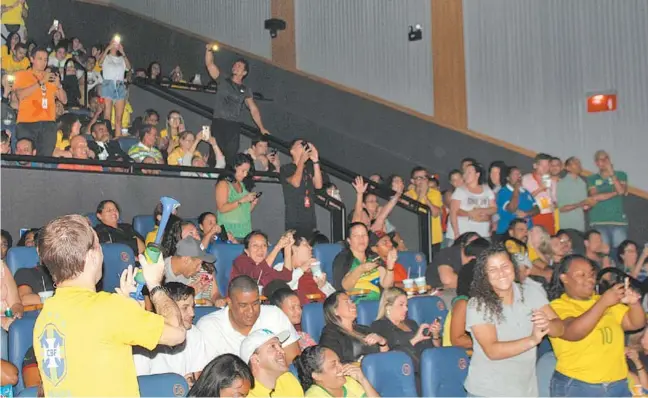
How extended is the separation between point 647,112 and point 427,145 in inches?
130

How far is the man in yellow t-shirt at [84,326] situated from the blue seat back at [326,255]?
502cm

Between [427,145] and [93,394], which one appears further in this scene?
[427,145]

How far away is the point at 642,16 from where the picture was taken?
36.9 feet

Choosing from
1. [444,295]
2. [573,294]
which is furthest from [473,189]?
[573,294]

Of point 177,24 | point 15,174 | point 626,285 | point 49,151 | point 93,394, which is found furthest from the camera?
point 177,24

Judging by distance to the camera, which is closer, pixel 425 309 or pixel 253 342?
pixel 253 342

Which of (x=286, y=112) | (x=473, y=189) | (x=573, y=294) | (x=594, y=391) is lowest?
(x=594, y=391)

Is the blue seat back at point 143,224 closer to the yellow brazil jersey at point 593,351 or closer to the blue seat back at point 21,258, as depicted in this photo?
the blue seat back at point 21,258

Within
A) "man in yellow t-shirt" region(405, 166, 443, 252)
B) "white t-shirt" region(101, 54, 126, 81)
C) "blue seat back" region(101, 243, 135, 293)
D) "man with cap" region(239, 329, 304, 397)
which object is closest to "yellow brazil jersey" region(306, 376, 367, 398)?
"man with cap" region(239, 329, 304, 397)

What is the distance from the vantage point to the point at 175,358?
17.2 ft

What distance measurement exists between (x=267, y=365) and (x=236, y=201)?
12.6ft

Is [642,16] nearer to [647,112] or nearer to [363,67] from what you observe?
[647,112]

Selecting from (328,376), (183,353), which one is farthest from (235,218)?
(328,376)

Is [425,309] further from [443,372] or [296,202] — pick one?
[296,202]
